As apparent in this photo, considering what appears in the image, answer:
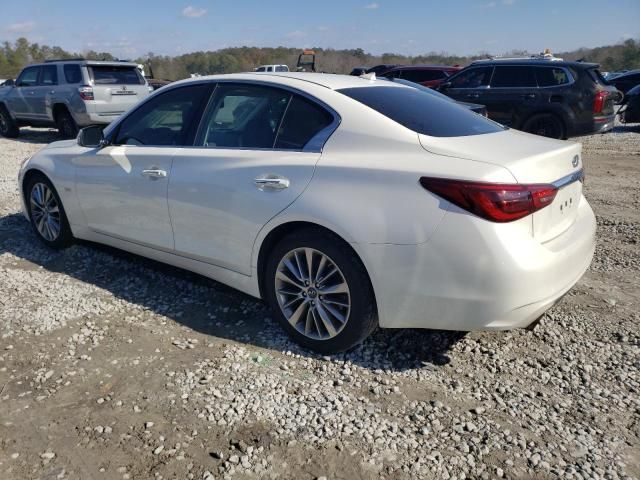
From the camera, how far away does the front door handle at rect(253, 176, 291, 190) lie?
10.3 feet

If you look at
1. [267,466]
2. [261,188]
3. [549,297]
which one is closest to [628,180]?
[549,297]

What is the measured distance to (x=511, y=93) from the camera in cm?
1095

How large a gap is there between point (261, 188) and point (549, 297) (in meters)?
1.68

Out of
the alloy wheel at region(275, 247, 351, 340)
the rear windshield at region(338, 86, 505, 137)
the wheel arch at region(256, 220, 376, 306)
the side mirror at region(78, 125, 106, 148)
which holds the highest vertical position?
the rear windshield at region(338, 86, 505, 137)

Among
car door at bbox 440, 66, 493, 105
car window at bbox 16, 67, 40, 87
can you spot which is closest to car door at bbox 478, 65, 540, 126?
car door at bbox 440, 66, 493, 105

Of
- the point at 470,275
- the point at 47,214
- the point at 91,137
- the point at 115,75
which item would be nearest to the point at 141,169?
the point at 91,137

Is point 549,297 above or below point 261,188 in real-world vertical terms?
below

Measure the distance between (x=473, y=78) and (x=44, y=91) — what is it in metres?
9.79

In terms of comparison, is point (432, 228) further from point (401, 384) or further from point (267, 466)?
point (267, 466)

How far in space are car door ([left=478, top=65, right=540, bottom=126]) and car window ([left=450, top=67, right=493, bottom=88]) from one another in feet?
0.47

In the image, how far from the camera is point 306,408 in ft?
9.02

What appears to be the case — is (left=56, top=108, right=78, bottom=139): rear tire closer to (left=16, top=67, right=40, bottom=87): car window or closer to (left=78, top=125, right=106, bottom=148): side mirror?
(left=16, top=67, right=40, bottom=87): car window

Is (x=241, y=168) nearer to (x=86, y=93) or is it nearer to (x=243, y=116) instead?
(x=243, y=116)

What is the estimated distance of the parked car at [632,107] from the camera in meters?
13.3
